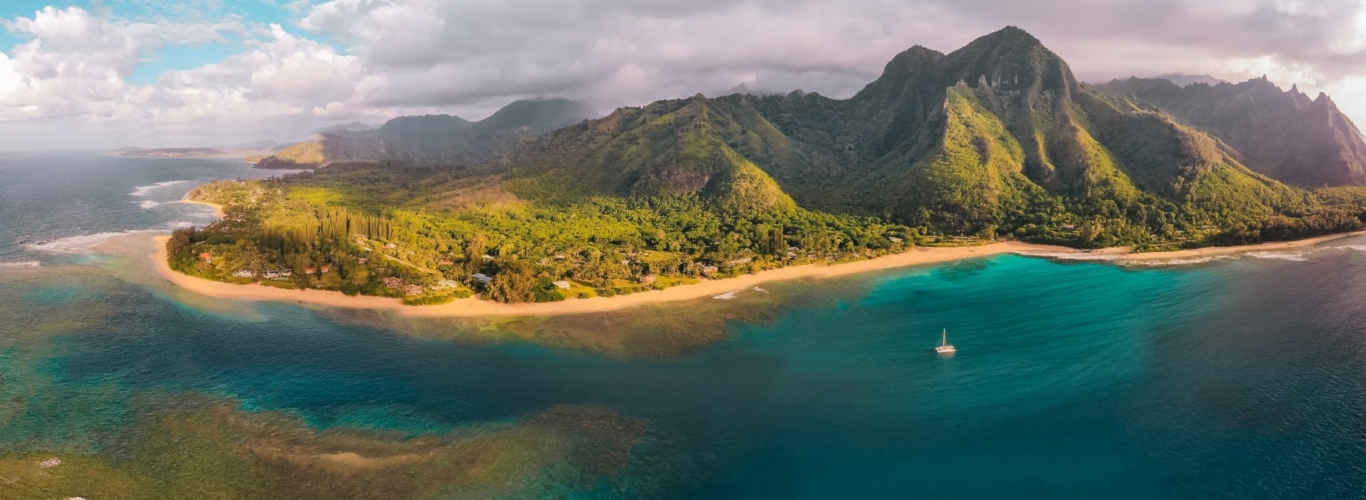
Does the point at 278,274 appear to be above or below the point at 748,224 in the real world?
below

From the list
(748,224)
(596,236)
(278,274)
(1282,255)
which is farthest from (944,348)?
(278,274)

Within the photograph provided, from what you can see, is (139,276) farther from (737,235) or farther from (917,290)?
(917,290)

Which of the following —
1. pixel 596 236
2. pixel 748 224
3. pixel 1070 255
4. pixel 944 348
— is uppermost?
pixel 748 224

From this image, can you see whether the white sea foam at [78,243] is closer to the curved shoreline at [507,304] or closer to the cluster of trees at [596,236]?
the cluster of trees at [596,236]

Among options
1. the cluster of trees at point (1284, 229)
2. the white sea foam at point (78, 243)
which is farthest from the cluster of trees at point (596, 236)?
the white sea foam at point (78, 243)

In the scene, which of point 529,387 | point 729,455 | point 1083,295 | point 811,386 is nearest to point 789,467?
point 729,455

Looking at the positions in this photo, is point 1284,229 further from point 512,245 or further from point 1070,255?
point 512,245
